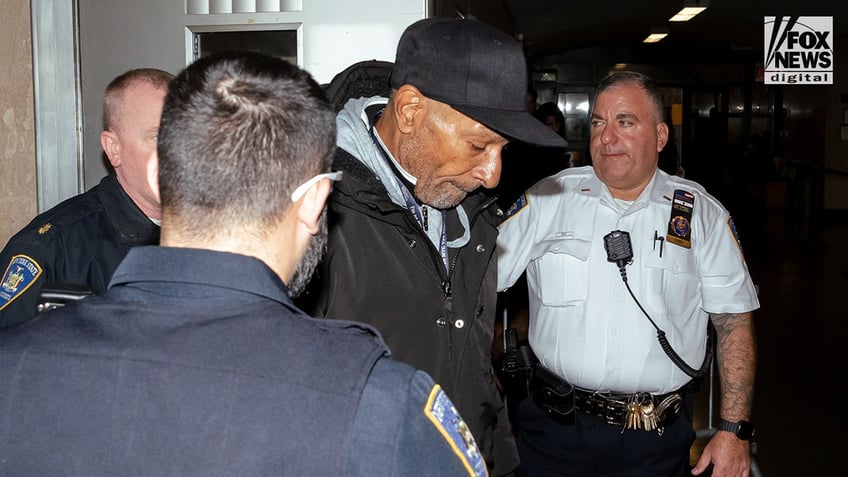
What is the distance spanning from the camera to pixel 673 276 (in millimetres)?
2555

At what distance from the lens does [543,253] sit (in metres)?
2.65

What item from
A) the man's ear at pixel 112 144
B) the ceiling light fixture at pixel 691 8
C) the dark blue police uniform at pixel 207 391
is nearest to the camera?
the dark blue police uniform at pixel 207 391

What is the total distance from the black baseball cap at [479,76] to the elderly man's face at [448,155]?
2.1 inches

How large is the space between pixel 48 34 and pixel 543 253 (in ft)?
6.15

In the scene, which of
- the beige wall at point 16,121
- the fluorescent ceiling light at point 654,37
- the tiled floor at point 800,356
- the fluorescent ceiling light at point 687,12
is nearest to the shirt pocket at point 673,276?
the tiled floor at point 800,356

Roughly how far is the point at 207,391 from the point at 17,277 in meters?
1.29

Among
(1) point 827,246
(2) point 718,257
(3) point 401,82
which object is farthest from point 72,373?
(1) point 827,246

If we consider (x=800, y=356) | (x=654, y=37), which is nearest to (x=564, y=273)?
(x=800, y=356)

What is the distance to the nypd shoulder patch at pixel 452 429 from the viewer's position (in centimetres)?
99

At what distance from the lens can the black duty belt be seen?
8.22ft

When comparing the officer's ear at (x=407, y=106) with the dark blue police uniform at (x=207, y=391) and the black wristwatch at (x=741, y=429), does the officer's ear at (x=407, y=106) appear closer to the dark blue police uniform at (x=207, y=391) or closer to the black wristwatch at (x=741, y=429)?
the dark blue police uniform at (x=207, y=391)

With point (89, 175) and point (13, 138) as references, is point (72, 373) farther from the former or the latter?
point (89, 175)
